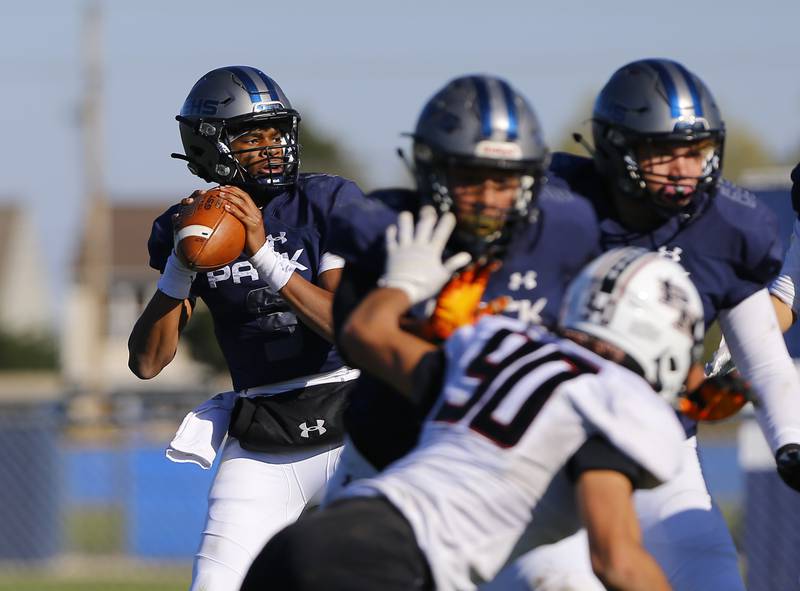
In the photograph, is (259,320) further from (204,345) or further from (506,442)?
(204,345)

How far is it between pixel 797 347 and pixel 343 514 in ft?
14.7

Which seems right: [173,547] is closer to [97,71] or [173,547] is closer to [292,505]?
[292,505]

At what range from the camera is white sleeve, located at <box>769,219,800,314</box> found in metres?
5.34

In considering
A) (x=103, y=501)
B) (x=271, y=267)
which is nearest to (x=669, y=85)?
(x=271, y=267)

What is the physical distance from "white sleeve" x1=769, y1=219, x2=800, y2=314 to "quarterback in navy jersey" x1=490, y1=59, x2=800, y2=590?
0.78 meters

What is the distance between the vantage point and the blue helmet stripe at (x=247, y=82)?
544 centimetres

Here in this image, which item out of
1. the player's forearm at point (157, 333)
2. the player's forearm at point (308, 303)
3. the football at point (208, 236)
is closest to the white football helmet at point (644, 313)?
the player's forearm at point (308, 303)

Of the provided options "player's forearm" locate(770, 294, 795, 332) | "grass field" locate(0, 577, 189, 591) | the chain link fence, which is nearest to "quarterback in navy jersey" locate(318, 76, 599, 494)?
"player's forearm" locate(770, 294, 795, 332)

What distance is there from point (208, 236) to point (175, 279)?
0.35m

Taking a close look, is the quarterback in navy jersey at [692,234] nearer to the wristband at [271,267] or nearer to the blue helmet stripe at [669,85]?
the blue helmet stripe at [669,85]

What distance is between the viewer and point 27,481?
12.4 meters

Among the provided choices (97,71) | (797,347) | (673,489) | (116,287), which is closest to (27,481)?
(797,347)

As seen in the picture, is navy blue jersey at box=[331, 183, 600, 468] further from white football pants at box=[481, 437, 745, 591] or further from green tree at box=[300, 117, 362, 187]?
green tree at box=[300, 117, 362, 187]

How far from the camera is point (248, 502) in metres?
5.10
